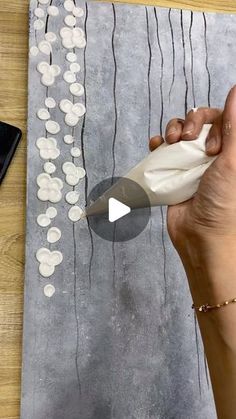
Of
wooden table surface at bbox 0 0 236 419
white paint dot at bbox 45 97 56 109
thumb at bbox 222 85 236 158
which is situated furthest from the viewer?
white paint dot at bbox 45 97 56 109

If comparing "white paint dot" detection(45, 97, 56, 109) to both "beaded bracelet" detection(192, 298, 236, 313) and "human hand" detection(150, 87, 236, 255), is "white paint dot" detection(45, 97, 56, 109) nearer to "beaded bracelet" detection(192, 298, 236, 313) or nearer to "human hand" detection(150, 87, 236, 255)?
"human hand" detection(150, 87, 236, 255)

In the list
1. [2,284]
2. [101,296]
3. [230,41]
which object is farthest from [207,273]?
[230,41]

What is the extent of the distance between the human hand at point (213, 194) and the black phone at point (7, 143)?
0.83ft

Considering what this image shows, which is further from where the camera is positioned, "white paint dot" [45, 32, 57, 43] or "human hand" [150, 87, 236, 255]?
"white paint dot" [45, 32, 57, 43]

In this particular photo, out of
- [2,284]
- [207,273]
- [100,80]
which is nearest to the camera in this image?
[207,273]

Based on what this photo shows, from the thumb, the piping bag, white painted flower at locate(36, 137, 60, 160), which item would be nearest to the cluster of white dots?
white painted flower at locate(36, 137, 60, 160)

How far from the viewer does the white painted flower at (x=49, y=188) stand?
81cm

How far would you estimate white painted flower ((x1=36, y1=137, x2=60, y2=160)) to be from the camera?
83 cm

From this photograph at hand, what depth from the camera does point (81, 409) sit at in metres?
0.76

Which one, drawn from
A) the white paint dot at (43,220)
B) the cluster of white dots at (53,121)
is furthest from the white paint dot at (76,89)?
the white paint dot at (43,220)

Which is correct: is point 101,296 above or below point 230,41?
below

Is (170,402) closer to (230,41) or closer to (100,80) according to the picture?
(100,80)

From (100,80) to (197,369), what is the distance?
0.49 meters
